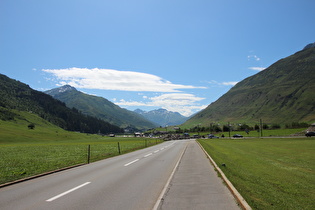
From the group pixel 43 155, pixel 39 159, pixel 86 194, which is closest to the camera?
pixel 86 194

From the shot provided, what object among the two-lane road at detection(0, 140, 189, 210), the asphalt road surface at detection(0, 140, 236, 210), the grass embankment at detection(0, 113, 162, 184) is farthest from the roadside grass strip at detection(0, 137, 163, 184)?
the asphalt road surface at detection(0, 140, 236, 210)

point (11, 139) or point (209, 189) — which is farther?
point (11, 139)

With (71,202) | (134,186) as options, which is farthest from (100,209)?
(134,186)

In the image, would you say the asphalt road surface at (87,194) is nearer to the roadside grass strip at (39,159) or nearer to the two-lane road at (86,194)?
the two-lane road at (86,194)

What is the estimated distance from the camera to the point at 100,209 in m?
7.88

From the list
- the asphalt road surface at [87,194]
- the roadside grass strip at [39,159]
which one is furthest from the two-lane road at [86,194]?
the roadside grass strip at [39,159]

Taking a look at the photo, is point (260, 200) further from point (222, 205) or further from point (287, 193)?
point (287, 193)

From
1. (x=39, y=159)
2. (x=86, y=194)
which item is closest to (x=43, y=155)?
(x=39, y=159)

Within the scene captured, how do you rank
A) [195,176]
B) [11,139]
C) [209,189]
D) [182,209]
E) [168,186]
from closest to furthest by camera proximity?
[182,209]
[209,189]
[168,186]
[195,176]
[11,139]

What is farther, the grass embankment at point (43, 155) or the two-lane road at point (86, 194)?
the grass embankment at point (43, 155)

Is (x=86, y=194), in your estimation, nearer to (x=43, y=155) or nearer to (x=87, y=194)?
(x=87, y=194)

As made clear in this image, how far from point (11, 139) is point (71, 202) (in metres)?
117

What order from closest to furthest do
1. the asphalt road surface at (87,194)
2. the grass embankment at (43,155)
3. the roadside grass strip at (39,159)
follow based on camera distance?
the asphalt road surface at (87,194), the roadside grass strip at (39,159), the grass embankment at (43,155)

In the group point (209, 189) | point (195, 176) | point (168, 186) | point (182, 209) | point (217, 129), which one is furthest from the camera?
point (217, 129)
